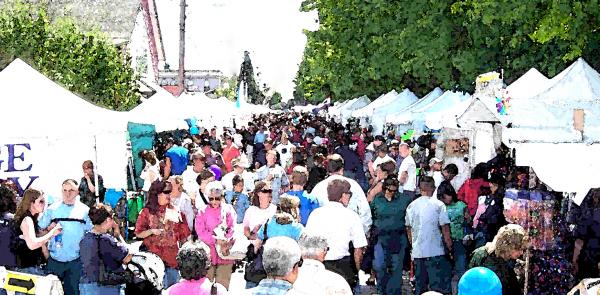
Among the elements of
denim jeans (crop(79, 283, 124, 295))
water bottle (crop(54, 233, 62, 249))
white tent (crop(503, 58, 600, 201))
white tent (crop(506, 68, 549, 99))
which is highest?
white tent (crop(506, 68, 549, 99))

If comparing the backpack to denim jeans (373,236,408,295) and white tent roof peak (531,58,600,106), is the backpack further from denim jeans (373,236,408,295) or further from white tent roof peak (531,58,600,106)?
white tent roof peak (531,58,600,106)

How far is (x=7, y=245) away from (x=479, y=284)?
4.72 meters

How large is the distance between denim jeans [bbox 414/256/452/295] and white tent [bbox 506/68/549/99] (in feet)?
11.3

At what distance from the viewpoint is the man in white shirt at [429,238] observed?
9.52 meters

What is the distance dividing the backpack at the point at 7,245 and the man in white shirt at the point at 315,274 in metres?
3.13

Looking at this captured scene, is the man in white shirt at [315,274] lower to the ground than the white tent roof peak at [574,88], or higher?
lower

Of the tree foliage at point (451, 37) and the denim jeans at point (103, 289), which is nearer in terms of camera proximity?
the denim jeans at point (103, 289)

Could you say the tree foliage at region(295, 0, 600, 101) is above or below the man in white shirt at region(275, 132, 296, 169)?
above

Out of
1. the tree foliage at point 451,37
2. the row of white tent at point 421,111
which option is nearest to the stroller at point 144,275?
the row of white tent at point 421,111

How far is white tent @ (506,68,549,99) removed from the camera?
1265 cm

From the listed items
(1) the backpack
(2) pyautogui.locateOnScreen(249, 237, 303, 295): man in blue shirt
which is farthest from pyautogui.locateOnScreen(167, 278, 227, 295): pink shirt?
(1) the backpack

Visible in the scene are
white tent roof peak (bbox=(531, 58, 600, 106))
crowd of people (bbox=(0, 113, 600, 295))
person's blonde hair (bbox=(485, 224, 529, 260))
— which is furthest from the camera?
white tent roof peak (bbox=(531, 58, 600, 106))

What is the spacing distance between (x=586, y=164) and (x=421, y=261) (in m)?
2.11

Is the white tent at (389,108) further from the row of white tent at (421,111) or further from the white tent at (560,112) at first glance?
the white tent at (560,112)
